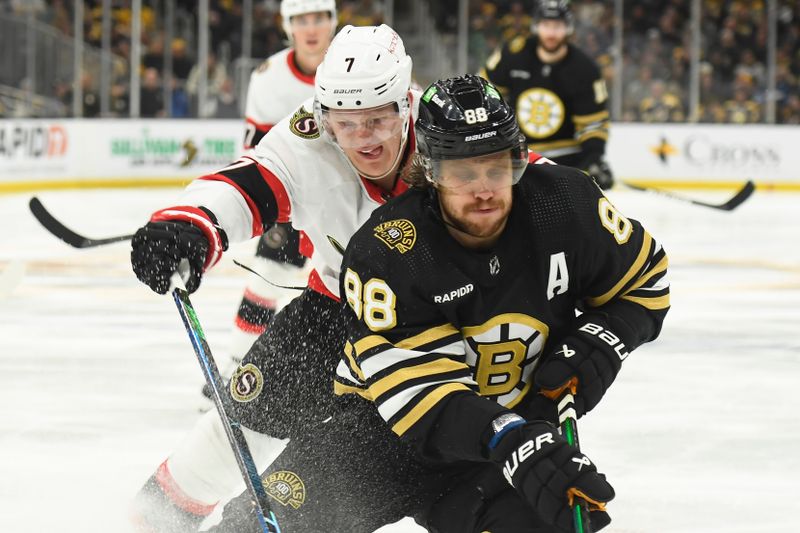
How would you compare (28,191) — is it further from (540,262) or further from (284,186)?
(540,262)

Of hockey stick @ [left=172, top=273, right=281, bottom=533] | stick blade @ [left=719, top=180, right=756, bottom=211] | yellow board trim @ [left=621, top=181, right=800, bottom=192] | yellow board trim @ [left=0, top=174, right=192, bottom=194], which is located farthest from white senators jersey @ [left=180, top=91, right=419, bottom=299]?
yellow board trim @ [left=621, top=181, right=800, bottom=192]

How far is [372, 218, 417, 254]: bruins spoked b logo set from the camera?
1823mm

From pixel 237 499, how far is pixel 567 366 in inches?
24.8

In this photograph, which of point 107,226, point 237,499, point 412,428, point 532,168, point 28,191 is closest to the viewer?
point 412,428

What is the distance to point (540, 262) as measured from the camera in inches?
73.4

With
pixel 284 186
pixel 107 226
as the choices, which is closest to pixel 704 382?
pixel 284 186

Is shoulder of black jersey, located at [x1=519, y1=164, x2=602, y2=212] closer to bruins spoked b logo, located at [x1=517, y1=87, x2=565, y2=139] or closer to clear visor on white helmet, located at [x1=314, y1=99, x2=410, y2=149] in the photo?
clear visor on white helmet, located at [x1=314, y1=99, x2=410, y2=149]

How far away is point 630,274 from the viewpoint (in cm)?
195

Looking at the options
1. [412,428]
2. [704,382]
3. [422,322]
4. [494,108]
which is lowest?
[704,382]

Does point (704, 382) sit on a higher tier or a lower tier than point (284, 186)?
lower

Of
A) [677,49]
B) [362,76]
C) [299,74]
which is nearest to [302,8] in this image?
[299,74]

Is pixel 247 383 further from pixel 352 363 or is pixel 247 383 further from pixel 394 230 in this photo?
pixel 394 230

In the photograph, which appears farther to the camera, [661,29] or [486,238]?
[661,29]

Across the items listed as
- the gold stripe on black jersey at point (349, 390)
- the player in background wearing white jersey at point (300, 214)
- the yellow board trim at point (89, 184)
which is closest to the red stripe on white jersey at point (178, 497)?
the player in background wearing white jersey at point (300, 214)
